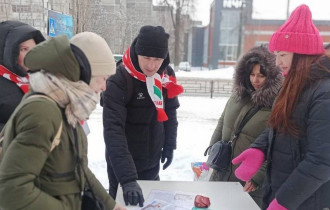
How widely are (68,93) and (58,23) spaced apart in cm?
343

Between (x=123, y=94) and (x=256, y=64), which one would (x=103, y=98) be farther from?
(x=256, y=64)

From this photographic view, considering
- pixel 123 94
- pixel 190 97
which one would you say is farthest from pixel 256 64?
pixel 190 97

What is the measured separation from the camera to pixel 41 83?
36.8 inches

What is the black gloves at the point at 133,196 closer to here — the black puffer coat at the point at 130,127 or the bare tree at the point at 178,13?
the black puffer coat at the point at 130,127

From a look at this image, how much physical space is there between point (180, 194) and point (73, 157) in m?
0.74

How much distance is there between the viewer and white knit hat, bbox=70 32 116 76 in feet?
3.68

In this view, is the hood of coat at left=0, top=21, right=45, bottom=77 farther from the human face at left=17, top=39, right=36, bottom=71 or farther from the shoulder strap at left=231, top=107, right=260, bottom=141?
the shoulder strap at left=231, top=107, right=260, bottom=141

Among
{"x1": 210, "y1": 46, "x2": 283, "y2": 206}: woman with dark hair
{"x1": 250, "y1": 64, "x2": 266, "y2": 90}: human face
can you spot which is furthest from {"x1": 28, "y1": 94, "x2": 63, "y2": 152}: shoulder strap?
{"x1": 250, "y1": 64, "x2": 266, "y2": 90}: human face

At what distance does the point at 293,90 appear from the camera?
128cm

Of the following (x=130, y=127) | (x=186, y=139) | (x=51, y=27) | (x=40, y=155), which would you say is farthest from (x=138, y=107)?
(x=186, y=139)

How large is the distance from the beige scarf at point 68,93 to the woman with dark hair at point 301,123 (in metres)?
0.81

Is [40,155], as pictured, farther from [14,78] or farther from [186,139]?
[186,139]

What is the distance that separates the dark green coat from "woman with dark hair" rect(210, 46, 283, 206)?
1.12 meters

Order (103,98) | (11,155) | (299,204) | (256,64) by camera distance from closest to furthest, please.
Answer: (11,155) < (299,204) < (103,98) < (256,64)
